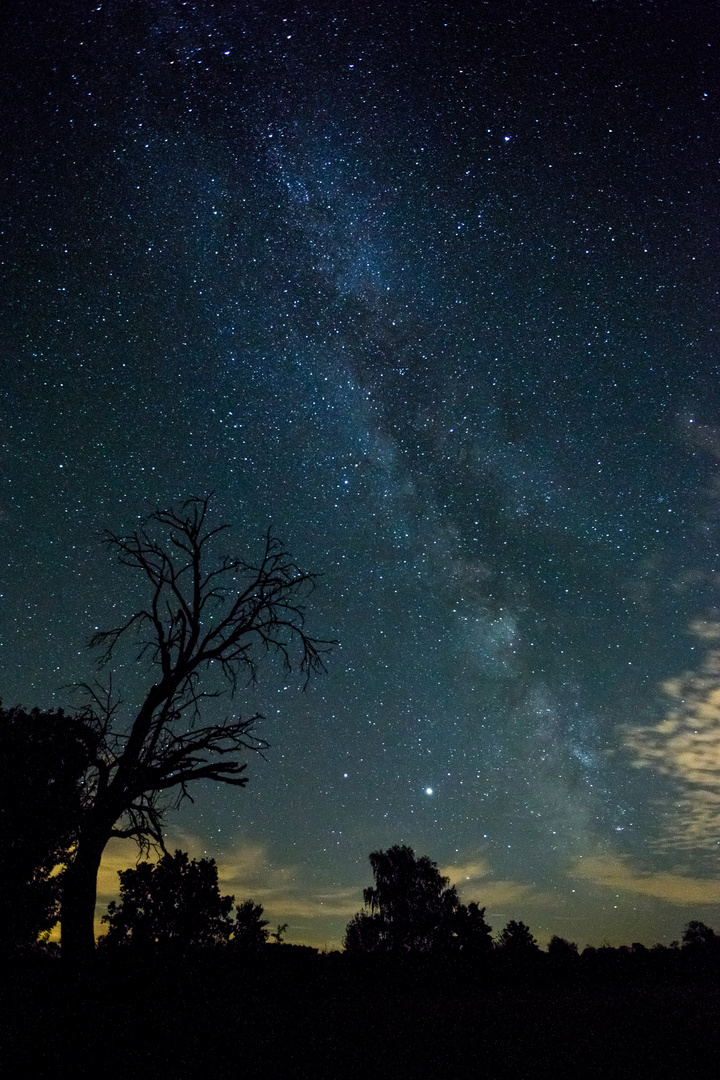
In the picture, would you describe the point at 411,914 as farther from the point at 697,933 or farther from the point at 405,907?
the point at 697,933

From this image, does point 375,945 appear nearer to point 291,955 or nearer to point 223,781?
point 291,955

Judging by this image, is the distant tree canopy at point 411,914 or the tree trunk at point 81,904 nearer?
the tree trunk at point 81,904

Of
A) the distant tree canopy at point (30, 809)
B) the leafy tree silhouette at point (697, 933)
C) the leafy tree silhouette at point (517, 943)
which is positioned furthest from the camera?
the leafy tree silhouette at point (697, 933)

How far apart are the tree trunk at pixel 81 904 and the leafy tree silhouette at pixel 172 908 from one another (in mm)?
12600

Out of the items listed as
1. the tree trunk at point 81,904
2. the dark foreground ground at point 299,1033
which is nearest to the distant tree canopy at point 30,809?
the dark foreground ground at point 299,1033

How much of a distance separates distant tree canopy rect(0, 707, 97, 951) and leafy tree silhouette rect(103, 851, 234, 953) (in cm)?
467

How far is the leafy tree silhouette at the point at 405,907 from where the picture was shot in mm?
50594

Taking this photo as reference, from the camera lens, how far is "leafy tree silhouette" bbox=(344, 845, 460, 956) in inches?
1992

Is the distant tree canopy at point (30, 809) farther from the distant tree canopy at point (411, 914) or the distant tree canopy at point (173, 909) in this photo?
the distant tree canopy at point (411, 914)

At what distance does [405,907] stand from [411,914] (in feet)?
3.25

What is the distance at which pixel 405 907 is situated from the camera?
53.9 metres

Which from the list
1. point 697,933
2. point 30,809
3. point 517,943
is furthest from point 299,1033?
point 697,933

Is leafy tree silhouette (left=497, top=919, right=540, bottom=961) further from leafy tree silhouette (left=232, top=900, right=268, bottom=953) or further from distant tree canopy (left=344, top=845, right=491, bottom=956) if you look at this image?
leafy tree silhouette (left=232, top=900, right=268, bottom=953)

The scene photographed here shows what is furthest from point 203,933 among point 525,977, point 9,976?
point 525,977
